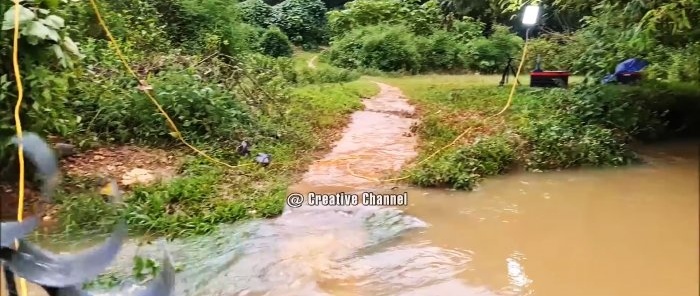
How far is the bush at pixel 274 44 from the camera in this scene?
12188mm

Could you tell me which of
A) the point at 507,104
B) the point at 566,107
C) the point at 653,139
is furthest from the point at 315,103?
the point at 653,139

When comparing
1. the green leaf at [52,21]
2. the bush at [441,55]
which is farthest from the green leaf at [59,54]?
the bush at [441,55]

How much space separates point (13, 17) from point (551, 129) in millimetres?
4416

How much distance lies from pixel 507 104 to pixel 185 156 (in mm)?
3609

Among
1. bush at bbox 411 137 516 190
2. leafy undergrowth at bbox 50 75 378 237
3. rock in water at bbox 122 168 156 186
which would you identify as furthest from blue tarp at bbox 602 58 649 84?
rock in water at bbox 122 168 156 186

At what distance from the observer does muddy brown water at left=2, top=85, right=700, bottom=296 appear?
3.38 m

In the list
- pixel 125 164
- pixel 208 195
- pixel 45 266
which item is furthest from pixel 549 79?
pixel 45 266

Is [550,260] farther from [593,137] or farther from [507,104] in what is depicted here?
[507,104]

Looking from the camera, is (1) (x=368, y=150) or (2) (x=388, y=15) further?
(2) (x=388, y=15)

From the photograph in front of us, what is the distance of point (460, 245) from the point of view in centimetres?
398

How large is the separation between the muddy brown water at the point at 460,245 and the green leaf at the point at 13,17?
1.42 metres

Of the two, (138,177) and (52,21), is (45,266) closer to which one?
(52,21)

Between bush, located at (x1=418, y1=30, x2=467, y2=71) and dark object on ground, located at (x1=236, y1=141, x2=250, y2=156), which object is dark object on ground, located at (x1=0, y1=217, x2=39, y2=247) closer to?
dark object on ground, located at (x1=236, y1=141, x2=250, y2=156)

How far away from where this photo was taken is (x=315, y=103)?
24.6 ft
